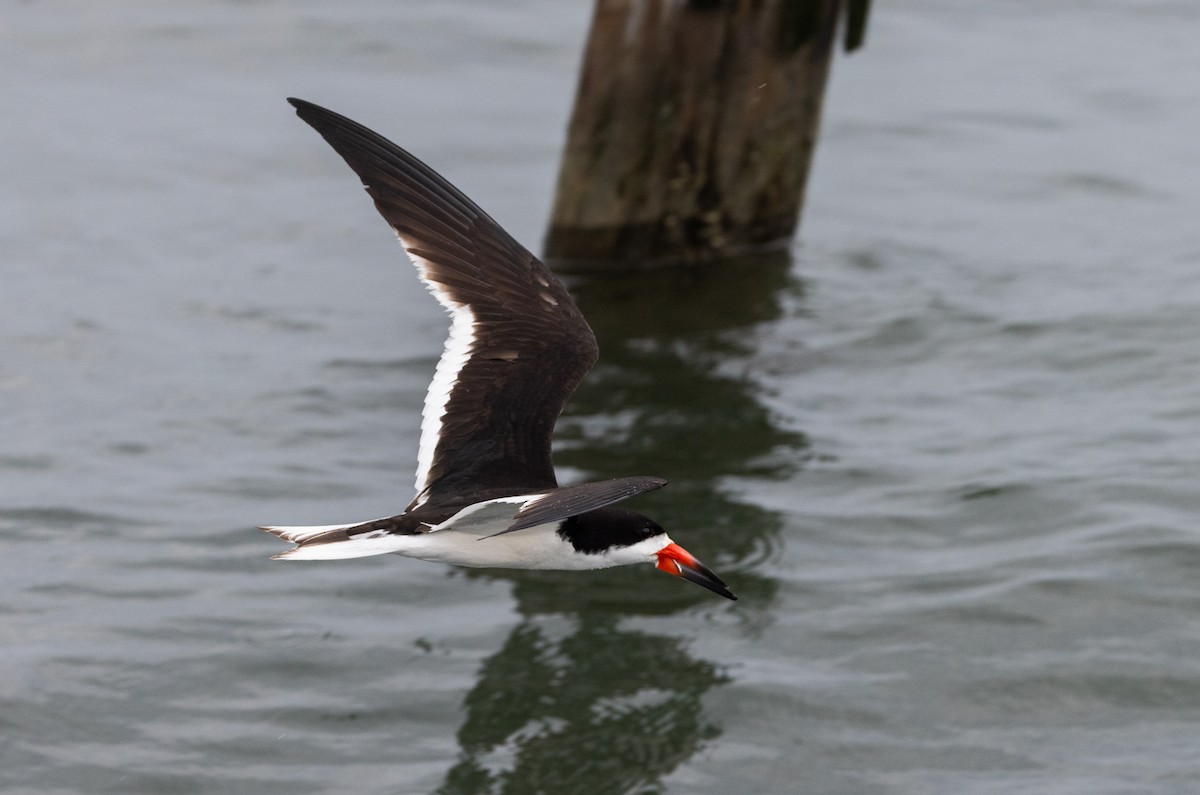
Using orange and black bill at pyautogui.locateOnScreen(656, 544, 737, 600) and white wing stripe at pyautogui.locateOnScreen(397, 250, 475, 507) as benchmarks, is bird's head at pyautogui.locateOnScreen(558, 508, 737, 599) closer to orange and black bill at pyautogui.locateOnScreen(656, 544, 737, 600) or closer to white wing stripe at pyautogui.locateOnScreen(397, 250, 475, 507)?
orange and black bill at pyautogui.locateOnScreen(656, 544, 737, 600)

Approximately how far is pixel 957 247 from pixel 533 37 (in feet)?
15.4

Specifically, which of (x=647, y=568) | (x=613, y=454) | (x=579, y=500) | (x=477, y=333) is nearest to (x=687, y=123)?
(x=613, y=454)

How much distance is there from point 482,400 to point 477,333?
0.28 m

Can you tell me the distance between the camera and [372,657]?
653 centimetres

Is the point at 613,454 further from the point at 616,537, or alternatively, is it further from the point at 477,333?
the point at 616,537

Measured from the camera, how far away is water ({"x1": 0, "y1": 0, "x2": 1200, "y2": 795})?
611 centimetres

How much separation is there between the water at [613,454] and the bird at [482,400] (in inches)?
31.1

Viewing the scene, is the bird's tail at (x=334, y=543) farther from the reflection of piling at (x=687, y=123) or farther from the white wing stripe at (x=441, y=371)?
the reflection of piling at (x=687, y=123)

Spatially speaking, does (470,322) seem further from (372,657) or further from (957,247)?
(957,247)

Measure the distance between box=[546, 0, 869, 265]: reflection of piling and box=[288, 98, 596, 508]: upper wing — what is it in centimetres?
282

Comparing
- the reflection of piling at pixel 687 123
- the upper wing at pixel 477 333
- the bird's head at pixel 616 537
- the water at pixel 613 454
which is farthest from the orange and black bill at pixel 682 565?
the reflection of piling at pixel 687 123

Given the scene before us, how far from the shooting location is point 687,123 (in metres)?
8.98

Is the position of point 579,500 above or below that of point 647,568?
above

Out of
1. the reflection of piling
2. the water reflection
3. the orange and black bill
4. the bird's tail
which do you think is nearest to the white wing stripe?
the bird's tail
